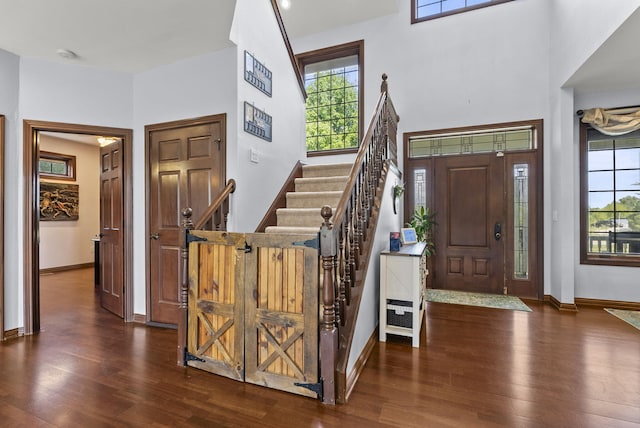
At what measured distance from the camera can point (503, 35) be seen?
447cm

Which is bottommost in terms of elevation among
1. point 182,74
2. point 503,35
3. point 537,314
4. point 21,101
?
point 537,314

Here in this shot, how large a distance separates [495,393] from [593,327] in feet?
6.94

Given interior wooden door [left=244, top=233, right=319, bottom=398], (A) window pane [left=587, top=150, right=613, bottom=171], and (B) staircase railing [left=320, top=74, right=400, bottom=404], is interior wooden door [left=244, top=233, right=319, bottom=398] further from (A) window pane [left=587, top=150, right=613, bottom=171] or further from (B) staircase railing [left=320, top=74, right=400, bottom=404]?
(A) window pane [left=587, top=150, right=613, bottom=171]

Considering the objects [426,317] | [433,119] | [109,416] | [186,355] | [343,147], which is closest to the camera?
[109,416]

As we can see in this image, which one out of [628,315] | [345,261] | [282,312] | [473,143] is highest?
[473,143]

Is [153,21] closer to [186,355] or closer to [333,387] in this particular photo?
[186,355]

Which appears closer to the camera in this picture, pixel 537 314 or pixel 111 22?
pixel 111 22

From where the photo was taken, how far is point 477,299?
169 inches

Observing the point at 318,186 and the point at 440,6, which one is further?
the point at 440,6

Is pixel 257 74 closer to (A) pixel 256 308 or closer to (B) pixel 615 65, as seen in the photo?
(A) pixel 256 308

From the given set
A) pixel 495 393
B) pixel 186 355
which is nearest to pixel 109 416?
pixel 186 355

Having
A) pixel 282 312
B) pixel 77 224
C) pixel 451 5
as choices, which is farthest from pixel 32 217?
pixel 451 5

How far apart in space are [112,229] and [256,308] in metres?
2.72

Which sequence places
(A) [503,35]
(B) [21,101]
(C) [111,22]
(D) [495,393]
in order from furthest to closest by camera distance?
(A) [503,35], (B) [21,101], (C) [111,22], (D) [495,393]
